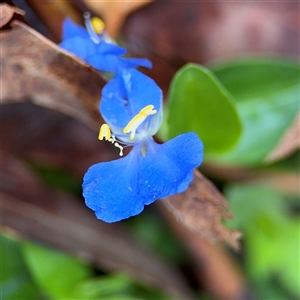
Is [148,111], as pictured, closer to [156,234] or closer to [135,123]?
[135,123]

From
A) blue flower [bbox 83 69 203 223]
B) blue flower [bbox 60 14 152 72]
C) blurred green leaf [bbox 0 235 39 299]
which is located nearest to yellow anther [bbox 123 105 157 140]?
blue flower [bbox 83 69 203 223]

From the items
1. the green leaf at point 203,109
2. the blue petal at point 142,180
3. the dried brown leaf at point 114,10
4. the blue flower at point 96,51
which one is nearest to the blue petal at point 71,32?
the blue flower at point 96,51

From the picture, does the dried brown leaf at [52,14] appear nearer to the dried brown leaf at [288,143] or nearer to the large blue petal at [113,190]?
the large blue petal at [113,190]

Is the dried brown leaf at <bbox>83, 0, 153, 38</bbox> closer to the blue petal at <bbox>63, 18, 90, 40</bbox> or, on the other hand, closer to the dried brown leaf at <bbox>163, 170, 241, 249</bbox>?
the blue petal at <bbox>63, 18, 90, 40</bbox>

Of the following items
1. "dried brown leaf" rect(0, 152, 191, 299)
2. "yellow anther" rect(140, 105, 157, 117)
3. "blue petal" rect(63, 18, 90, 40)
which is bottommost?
"dried brown leaf" rect(0, 152, 191, 299)

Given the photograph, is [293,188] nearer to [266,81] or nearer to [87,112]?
[266,81]

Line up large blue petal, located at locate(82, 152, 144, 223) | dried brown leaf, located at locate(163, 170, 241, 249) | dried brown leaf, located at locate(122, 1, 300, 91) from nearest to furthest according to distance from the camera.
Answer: large blue petal, located at locate(82, 152, 144, 223) → dried brown leaf, located at locate(163, 170, 241, 249) → dried brown leaf, located at locate(122, 1, 300, 91)
